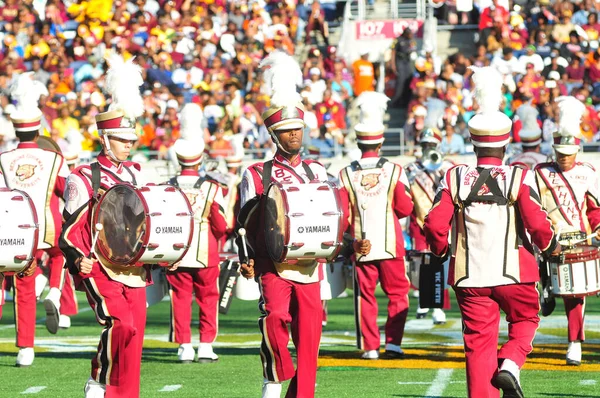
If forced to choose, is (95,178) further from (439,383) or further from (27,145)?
(27,145)

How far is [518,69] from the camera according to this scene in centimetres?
2456

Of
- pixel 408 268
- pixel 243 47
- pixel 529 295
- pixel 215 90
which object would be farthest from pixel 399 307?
pixel 243 47

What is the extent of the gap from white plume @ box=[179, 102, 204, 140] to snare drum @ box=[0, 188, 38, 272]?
3.70 m

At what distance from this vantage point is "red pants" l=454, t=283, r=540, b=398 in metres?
8.51

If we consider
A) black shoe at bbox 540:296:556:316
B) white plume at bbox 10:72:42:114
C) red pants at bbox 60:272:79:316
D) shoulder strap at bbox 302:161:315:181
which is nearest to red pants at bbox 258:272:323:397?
shoulder strap at bbox 302:161:315:181

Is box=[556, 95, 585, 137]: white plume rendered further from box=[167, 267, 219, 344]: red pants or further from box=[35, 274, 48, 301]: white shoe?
box=[35, 274, 48, 301]: white shoe

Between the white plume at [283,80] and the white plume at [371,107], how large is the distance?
3402mm

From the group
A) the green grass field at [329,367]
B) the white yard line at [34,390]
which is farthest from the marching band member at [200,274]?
the white yard line at [34,390]

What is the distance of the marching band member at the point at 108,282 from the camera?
838cm

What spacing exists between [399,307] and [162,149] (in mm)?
11978

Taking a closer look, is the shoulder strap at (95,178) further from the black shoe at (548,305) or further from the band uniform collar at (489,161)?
the black shoe at (548,305)

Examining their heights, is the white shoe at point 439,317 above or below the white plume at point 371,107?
below

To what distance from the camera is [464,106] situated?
24.2 m

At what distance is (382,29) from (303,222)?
19363mm
